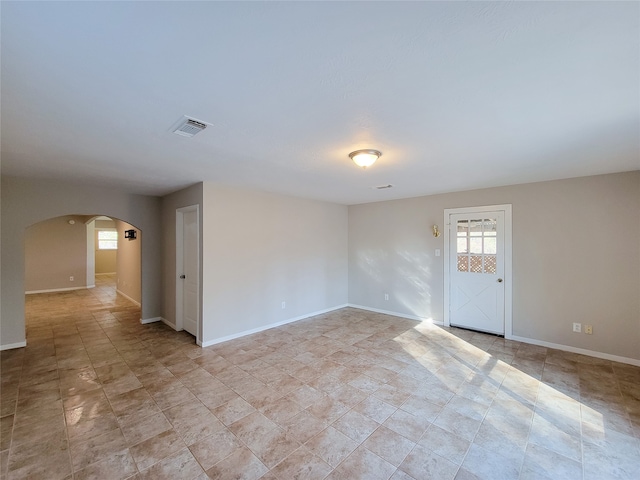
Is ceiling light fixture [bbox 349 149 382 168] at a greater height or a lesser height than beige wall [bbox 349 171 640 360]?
greater

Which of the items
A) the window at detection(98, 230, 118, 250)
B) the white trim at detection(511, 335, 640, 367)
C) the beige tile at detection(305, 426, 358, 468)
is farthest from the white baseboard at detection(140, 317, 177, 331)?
the window at detection(98, 230, 118, 250)

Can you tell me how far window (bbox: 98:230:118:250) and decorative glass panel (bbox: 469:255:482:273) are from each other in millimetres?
12925

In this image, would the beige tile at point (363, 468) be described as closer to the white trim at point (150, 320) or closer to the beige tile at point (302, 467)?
the beige tile at point (302, 467)

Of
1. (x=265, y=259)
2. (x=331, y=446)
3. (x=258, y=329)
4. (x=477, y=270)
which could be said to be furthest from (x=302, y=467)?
(x=477, y=270)

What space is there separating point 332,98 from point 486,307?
4391 mm

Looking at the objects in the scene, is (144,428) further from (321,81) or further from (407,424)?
(321,81)

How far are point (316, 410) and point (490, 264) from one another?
12.0ft

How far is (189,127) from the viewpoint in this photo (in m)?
2.12

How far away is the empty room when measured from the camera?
127 centimetres

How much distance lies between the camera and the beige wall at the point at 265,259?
13.5 ft

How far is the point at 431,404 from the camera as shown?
2.60 metres

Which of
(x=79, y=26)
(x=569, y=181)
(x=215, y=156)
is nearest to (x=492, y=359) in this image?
(x=569, y=181)

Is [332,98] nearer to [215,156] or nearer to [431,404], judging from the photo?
[215,156]

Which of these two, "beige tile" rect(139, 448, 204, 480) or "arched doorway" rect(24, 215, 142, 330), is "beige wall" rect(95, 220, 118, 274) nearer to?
"arched doorway" rect(24, 215, 142, 330)
